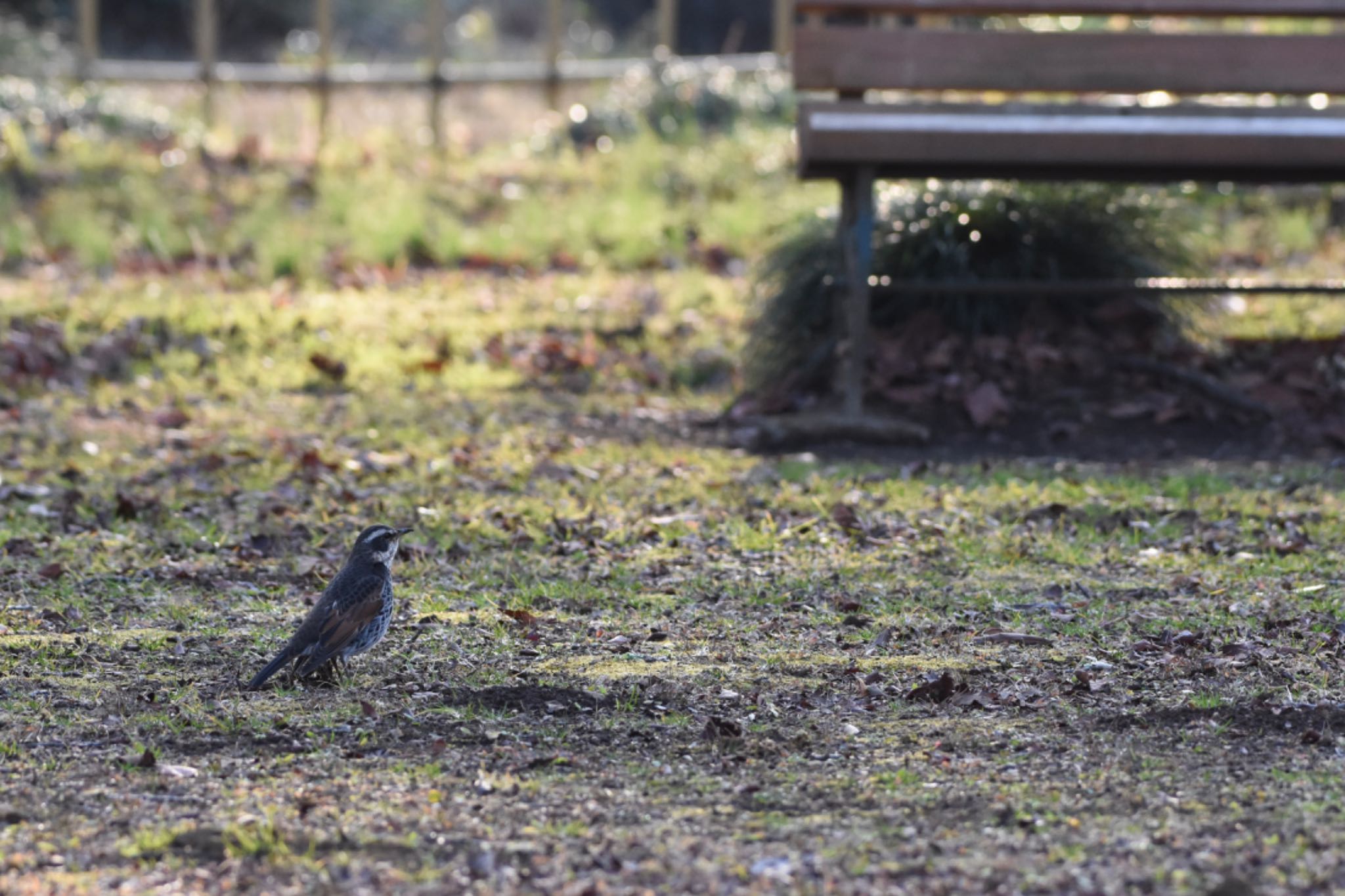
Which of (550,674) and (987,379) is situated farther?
(987,379)

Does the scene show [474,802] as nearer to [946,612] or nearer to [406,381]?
[946,612]

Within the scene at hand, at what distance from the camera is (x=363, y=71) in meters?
16.4

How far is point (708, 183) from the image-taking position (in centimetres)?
1259

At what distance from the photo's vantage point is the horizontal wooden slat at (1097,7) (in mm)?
7125

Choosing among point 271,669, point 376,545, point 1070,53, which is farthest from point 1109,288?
point 271,669

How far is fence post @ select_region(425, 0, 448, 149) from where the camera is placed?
1559 centimetres

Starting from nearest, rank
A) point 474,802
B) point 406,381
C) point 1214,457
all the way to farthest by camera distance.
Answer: point 474,802 < point 1214,457 < point 406,381

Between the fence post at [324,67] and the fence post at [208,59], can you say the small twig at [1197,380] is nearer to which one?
the fence post at [324,67]

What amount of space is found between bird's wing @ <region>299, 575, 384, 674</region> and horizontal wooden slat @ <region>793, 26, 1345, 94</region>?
3760 mm

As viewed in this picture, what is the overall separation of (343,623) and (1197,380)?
4.55 meters

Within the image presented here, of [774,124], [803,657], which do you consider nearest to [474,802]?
[803,657]

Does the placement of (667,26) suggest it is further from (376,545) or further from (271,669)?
(271,669)

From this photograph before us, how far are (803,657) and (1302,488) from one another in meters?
2.75

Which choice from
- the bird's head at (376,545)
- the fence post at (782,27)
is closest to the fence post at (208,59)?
the fence post at (782,27)
